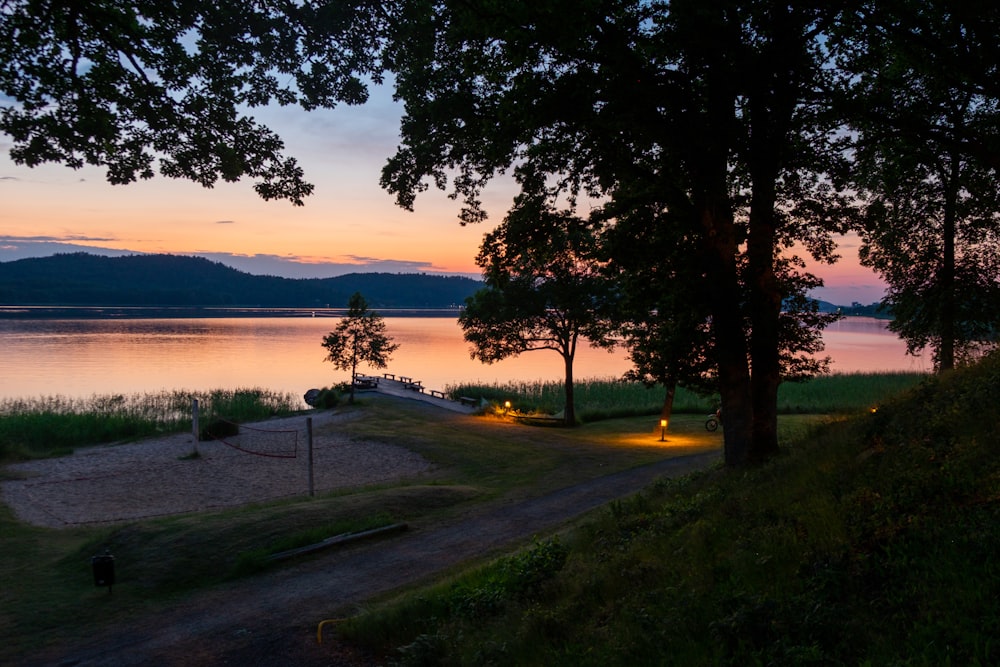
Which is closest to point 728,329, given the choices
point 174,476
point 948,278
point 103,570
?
point 948,278

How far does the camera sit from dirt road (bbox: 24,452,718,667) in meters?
8.25

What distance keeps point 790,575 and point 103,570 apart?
37.5ft

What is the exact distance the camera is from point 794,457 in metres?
9.77

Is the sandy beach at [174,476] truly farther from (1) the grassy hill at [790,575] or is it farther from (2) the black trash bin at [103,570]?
(1) the grassy hill at [790,575]

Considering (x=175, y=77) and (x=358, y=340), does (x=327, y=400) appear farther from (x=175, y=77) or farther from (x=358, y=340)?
(x=175, y=77)

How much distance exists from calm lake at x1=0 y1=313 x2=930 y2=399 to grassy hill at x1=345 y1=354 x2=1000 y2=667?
52218 millimetres

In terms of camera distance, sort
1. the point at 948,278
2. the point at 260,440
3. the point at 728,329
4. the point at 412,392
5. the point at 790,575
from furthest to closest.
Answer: the point at 412,392
the point at 260,440
the point at 948,278
the point at 728,329
the point at 790,575

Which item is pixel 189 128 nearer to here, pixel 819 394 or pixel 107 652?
pixel 107 652

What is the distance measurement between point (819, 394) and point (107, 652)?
4483cm

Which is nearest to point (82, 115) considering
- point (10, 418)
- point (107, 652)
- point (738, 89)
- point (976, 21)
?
point (107, 652)

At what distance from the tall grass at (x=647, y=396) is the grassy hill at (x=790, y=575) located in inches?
1053

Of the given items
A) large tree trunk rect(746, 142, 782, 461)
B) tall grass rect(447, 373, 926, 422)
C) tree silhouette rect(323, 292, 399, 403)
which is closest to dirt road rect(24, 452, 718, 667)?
large tree trunk rect(746, 142, 782, 461)

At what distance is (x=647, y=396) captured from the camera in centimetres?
4447

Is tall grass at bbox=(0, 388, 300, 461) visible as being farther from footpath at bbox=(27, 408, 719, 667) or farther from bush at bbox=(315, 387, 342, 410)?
footpath at bbox=(27, 408, 719, 667)
